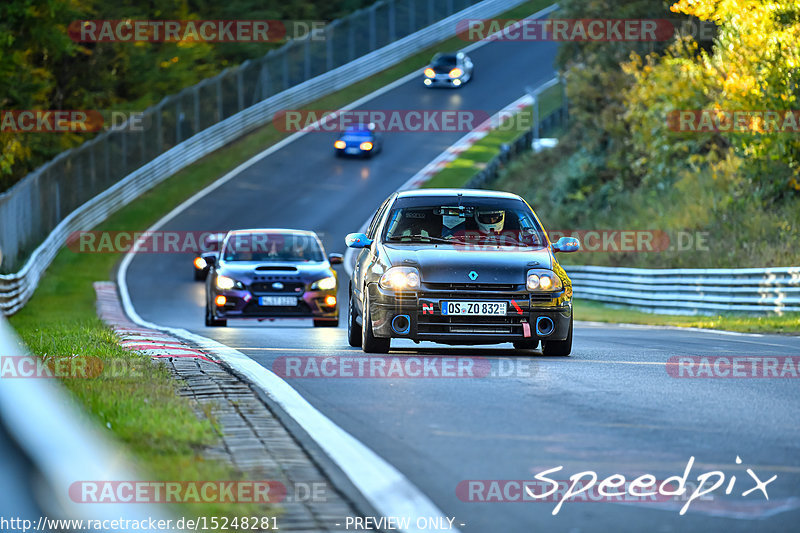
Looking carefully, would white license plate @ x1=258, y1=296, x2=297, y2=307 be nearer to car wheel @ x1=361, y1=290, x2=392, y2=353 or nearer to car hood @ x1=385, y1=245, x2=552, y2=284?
car wheel @ x1=361, y1=290, x2=392, y2=353

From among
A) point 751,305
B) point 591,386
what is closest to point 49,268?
point 751,305

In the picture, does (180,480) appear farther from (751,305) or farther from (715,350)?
(751,305)

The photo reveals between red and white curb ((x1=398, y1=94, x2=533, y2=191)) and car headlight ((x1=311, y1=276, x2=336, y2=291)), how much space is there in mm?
29775

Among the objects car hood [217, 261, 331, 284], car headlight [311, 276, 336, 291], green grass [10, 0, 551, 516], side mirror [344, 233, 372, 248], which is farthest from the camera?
car headlight [311, 276, 336, 291]

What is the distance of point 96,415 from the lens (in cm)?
775

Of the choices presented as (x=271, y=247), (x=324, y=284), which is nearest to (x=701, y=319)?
(x=324, y=284)

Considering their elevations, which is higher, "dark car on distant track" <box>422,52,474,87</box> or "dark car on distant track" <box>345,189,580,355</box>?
"dark car on distant track" <box>422,52,474,87</box>

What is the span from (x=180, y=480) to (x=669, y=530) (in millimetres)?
2160

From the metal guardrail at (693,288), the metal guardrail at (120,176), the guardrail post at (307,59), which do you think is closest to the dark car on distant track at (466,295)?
the metal guardrail at (693,288)

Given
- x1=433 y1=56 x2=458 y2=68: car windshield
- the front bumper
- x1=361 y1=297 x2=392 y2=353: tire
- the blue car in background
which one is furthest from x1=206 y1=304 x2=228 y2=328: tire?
x1=433 y1=56 x2=458 y2=68: car windshield

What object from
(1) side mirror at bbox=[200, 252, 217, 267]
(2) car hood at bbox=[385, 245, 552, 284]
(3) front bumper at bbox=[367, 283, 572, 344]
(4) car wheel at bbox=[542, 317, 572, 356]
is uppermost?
Result: (2) car hood at bbox=[385, 245, 552, 284]

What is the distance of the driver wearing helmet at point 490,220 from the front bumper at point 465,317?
4.36ft

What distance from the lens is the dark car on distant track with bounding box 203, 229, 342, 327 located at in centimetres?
2006

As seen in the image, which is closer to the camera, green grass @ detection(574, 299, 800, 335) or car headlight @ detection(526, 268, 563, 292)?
car headlight @ detection(526, 268, 563, 292)
